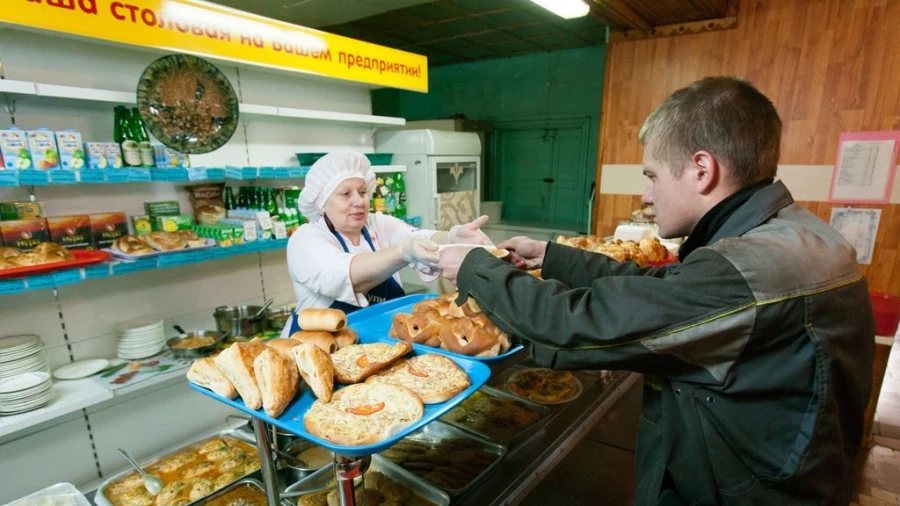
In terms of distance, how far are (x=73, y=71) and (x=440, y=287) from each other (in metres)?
3.16

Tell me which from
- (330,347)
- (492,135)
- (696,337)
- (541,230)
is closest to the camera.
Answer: (696,337)

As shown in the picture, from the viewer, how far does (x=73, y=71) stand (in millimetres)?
2830

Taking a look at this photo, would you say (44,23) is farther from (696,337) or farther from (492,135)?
(492,135)

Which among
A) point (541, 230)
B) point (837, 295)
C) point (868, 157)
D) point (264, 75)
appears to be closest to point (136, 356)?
point (264, 75)

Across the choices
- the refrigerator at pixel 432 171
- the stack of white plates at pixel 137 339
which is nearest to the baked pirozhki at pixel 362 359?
the stack of white plates at pixel 137 339

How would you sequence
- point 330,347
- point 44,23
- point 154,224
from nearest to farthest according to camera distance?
1. point 330,347
2. point 44,23
3. point 154,224

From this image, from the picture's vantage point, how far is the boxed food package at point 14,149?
232 centimetres

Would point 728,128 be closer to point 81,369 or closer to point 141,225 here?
point 141,225

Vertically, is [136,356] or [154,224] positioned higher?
[154,224]

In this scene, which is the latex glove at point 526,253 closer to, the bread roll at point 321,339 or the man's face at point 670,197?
the man's face at point 670,197

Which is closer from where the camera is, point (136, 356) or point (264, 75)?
point (136, 356)

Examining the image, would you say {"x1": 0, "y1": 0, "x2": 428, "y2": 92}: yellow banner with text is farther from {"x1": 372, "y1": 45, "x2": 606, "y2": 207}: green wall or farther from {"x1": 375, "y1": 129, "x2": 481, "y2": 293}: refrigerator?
{"x1": 372, "y1": 45, "x2": 606, "y2": 207}: green wall

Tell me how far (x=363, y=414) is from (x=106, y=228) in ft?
9.62

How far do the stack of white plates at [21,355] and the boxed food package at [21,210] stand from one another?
0.69m
